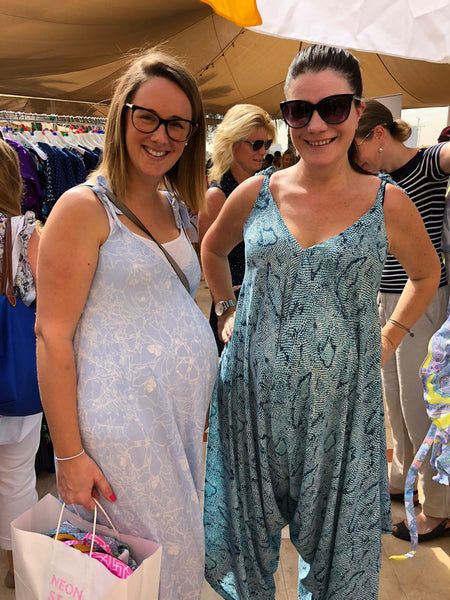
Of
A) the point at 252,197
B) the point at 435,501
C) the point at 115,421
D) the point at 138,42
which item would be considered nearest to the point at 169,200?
the point at 252,197

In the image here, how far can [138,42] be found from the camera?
22.3 ft

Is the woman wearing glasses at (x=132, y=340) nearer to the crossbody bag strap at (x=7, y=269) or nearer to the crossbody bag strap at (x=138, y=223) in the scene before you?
the crossbody bag strap at (x=138, y=223)

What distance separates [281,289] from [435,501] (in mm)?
1716

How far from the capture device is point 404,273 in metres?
2.58

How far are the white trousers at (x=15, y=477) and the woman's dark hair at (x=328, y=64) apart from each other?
1771 mm

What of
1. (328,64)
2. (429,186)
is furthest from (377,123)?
(328,64)

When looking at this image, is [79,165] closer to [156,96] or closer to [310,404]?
Answer: [156,96]

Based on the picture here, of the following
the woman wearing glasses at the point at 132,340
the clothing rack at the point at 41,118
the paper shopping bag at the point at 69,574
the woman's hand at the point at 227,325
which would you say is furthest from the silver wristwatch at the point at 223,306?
the clothing rack at the point at 41,118

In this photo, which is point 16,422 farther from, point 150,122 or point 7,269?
point 150,122

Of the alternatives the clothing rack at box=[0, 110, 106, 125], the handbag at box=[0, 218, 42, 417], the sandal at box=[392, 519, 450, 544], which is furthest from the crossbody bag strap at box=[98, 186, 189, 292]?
the clothing rack at box=[0, 110, 106, 125]

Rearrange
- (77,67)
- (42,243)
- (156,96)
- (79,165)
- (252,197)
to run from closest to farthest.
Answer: (42,243) → (156,96) → (252,197) → (79,165) → (77,67)

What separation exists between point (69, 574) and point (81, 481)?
0.74 feet

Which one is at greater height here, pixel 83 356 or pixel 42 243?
pixel 42 243

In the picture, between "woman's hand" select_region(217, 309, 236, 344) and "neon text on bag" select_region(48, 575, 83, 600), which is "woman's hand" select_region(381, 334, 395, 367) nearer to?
"woman's hand" select_region(217, 309, 236, 344)
